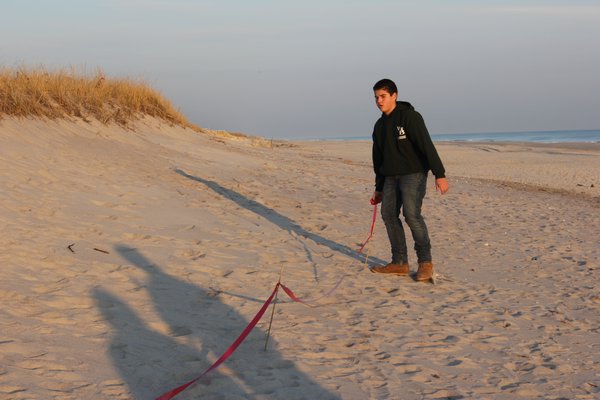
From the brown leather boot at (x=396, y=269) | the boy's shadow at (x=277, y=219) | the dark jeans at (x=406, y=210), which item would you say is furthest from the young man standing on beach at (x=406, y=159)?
the boy's shadow at (x=277, y=219)

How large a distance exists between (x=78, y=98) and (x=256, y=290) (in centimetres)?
896

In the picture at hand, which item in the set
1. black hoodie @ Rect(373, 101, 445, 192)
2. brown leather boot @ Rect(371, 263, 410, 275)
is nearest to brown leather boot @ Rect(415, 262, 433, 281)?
brown leather boot @ Rect(371, 263, 410, 275)

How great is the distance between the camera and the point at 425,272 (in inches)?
249

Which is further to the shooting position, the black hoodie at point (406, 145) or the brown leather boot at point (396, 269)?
the brown leather boot at point (396, 269)

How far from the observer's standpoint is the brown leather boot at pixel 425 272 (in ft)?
20.8

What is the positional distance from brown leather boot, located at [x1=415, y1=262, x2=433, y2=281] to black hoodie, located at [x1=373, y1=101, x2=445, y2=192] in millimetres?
829

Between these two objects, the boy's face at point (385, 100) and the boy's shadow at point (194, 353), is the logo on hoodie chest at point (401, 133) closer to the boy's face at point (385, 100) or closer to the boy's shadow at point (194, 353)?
the boy's face at point (385, 100)

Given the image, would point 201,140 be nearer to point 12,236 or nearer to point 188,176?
point 188,176

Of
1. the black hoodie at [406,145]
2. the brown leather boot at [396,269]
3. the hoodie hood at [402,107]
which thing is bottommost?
the brown leather boot at [396,269]

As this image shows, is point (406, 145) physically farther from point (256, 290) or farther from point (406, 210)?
point (256, 290)

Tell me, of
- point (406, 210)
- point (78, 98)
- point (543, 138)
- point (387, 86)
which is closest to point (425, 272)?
point (406, 210)

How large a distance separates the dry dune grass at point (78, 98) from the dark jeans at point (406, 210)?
6.96m

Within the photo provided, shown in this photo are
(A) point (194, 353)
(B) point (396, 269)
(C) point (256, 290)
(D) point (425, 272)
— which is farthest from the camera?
(B) point (396, 269)

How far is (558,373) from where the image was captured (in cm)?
414
